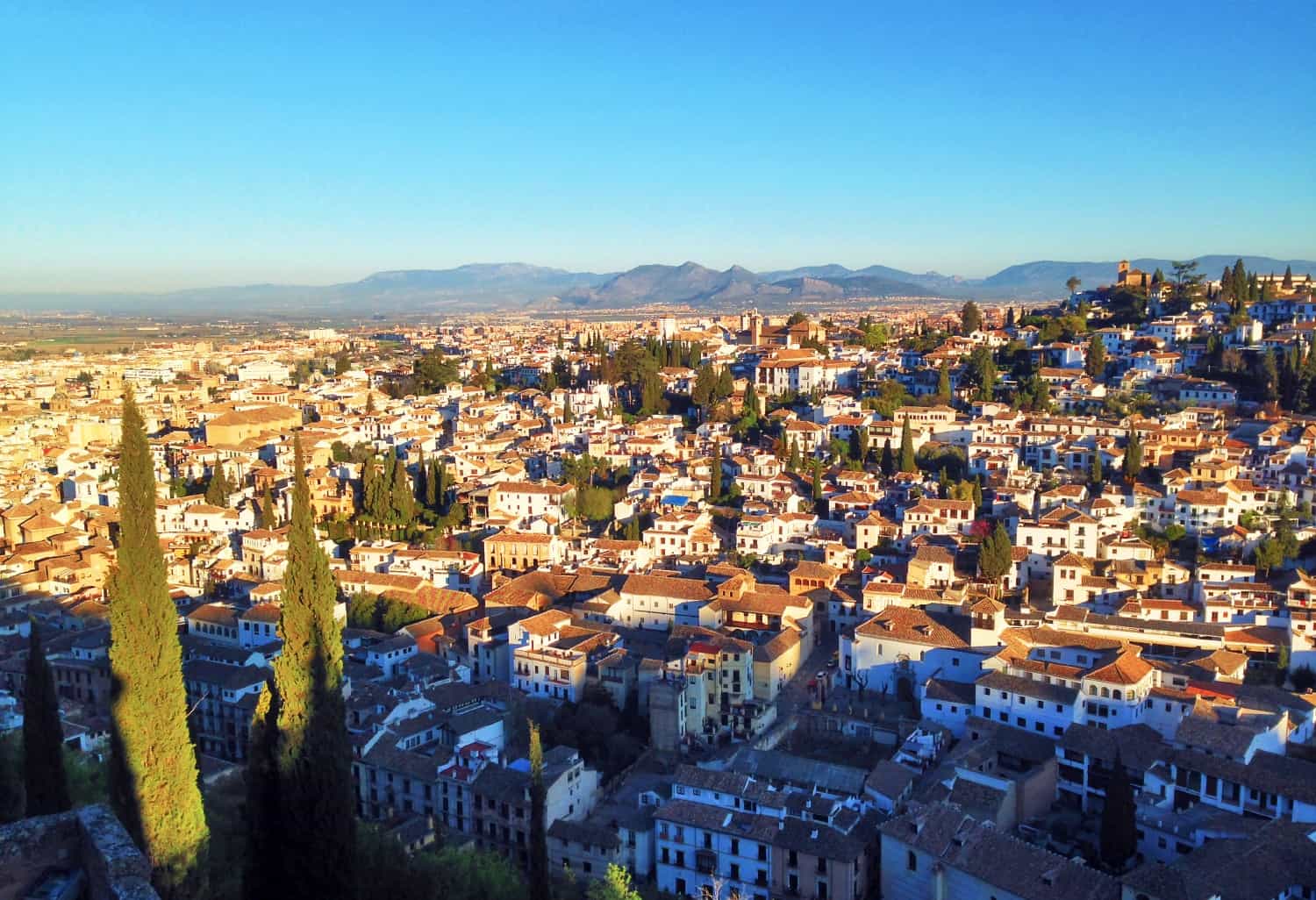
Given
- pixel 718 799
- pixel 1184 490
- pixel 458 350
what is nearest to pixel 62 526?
pixel 718 799

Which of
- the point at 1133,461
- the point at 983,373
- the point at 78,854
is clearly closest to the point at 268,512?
the point at 1133,461

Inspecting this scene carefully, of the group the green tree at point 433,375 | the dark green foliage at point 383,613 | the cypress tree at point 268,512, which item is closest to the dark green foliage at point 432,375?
the green tree at point 433,375

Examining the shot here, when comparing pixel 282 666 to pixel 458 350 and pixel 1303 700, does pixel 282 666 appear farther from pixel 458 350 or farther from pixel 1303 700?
pixel 458 350

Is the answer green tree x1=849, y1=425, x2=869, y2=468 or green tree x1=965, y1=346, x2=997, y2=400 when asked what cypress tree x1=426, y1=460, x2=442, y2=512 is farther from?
green tree x1=965, y1=346, x2=997, y2=400

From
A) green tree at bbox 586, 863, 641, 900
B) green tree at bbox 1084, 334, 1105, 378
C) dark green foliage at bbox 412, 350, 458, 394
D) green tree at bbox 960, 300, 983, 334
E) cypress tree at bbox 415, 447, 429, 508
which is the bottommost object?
green tree at bbox 586, 863, 641, 900

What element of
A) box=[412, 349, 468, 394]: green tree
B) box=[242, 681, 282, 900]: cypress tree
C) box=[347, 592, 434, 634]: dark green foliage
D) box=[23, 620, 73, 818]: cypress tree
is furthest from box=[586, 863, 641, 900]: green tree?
box=[412, 349, 468, 394]: green tree

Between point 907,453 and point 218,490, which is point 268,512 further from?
point 907,453
